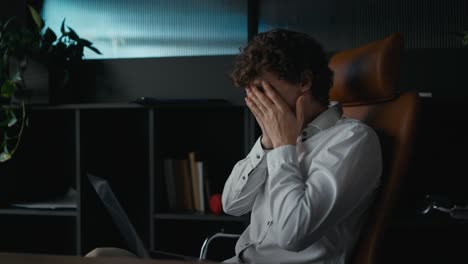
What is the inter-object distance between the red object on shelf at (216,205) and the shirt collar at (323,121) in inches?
33.7

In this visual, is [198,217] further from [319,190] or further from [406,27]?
[406,27]

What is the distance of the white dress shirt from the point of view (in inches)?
45.4

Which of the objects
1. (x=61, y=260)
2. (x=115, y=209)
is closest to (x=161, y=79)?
(x=115, y=209)

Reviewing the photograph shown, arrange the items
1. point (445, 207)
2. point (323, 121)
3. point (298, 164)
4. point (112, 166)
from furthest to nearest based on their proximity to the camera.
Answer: point (112, 166)
point (445, 207)
point (323, 121)
point (298, 164)

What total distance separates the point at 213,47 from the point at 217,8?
211mm

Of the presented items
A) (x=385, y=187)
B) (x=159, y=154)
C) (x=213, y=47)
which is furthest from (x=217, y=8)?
(x=385, y=187)

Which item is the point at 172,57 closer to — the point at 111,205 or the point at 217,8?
the point at 217,8

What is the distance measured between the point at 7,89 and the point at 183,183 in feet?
2.98

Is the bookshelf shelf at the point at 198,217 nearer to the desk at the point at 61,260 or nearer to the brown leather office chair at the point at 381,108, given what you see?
the brown leather office chair at the point at 381,108

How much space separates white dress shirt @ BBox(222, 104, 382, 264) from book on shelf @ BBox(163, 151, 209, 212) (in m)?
0.83

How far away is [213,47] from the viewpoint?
2.59 m

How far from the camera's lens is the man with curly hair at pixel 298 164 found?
1162 mm

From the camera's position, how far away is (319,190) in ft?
3.81

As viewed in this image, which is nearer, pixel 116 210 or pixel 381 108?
pixel 116 210
